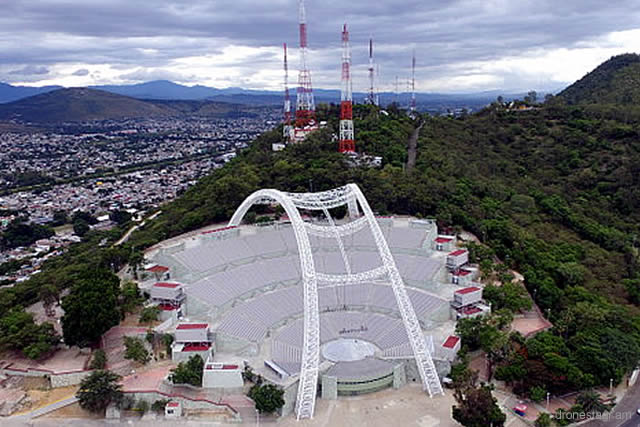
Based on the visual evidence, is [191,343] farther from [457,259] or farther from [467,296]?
[457,259]

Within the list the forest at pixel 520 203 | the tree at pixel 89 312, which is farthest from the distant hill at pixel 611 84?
the tree at pixel 89 312

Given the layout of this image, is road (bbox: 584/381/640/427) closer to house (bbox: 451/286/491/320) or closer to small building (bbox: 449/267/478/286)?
house (bbox: 451/286/491/320)

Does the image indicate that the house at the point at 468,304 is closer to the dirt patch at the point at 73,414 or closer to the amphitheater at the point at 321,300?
the amphitheater at the point at 321,300

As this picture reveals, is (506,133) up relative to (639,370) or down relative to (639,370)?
up

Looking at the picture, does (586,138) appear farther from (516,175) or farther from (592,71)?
(592,71)

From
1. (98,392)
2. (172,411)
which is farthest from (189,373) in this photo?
(98,392)

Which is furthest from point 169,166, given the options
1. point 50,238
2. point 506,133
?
point 506,133

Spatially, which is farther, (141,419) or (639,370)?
(639,370)
